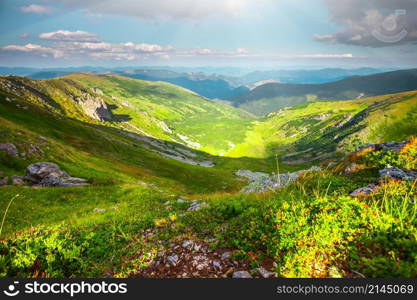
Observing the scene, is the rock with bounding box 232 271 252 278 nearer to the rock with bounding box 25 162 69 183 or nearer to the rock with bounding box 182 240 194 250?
the rock with bounding box 182 240 194 250

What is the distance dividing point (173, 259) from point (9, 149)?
46.5m

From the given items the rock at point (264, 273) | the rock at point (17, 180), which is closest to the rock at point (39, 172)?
the rock at point (17, 180)

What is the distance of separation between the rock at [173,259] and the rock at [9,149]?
148ft

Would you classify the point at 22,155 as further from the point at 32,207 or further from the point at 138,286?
the point at 138,286

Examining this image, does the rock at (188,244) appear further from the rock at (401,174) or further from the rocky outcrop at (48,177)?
the rocky outcrop at (48,177)

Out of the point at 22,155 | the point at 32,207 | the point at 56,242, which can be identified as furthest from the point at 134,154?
the point at 56,242

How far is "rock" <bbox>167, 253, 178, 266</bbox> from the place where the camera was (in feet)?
27.4

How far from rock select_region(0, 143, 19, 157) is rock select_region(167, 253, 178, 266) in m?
45.0

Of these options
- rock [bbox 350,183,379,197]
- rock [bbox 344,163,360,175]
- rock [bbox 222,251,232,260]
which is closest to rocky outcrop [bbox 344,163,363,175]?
rock [bbox 344,163,360,175]

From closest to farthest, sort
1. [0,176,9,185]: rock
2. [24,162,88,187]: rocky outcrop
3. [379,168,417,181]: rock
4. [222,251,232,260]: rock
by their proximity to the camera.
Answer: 1. [222,251,232,260]: rock
2. [379,168,417,181]: rock
3. [0,176,9,185]: rock
4. [24,162,88,187]: rocky outcrop

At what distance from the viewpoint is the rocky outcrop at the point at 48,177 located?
3453cm

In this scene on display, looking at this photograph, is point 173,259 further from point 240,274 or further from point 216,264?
Result: point 240,274

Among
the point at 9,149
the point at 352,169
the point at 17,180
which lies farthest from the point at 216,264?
the point at 9,149

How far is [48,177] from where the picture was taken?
35.1 metres
